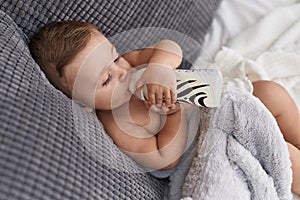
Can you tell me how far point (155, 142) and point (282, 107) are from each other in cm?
29

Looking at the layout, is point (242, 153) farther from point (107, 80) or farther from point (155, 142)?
point (107, 80)

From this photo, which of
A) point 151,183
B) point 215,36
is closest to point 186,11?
point 215,36

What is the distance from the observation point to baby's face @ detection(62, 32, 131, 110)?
89 centimetres

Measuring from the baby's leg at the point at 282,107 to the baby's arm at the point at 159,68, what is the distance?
0.20 meters

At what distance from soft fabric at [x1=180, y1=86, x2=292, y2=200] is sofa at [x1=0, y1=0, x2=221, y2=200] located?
0.35 ft

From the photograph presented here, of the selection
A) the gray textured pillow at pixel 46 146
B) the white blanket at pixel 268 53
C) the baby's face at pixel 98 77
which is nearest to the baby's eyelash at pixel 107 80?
the baby's face at pixel 98 77

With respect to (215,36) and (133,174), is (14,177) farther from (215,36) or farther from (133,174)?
(215,36)

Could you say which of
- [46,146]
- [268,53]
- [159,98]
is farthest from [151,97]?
[268,53]

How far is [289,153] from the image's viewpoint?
958 mm

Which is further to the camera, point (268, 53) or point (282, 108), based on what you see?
point (268, 53)

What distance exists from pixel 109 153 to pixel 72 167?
0.11m

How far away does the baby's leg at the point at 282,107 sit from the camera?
3.32ft

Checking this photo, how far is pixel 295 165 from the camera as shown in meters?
0.96

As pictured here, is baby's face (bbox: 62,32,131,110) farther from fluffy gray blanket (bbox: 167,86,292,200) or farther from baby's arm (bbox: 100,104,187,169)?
fluffy gray blanket (bbox: 167,86,292,200)
